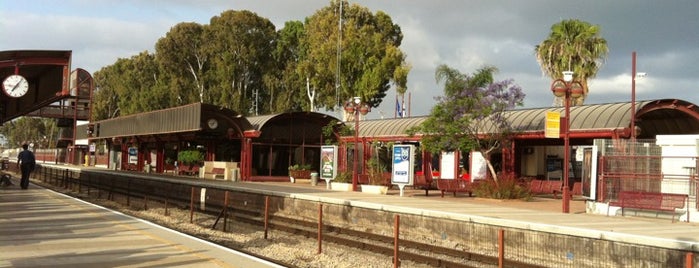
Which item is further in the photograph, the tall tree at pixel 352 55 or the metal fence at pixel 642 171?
the tall tree at pixel 352 55

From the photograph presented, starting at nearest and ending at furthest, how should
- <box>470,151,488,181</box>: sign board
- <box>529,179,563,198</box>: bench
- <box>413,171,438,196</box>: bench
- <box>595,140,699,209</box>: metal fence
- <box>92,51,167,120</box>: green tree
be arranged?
<box>595,140,699,209</box>: metal fence → <box>529,179,563,198</box>: bench → <box>413,171,438,196</box>: bench → <box>470,151,488,181</box>: sign board → <box>92,51,167,120</box>: green tree

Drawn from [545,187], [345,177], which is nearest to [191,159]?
[345,177]

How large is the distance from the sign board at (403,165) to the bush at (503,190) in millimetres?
2830

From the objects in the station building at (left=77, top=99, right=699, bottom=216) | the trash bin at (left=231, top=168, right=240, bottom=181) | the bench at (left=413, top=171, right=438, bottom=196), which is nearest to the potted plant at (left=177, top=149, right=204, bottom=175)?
the station building at (left=77, top=99, right=699, bottom=216)

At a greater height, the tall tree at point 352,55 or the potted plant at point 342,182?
the tall tree at point 352,55

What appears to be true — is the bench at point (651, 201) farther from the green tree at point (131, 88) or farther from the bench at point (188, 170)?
the green tree at point (131, 88)

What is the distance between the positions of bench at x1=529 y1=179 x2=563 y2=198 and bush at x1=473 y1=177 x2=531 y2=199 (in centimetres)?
80

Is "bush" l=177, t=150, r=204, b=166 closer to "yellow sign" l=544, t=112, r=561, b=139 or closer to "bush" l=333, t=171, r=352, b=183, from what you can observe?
"bush" l=333, t=171, r=352, b=183

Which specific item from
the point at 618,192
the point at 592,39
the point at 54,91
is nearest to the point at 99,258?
the point at 618,192

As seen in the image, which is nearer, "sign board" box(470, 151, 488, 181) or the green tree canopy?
"sign board" box(470, 151, 488, 181)

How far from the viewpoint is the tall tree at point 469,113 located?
25.3m

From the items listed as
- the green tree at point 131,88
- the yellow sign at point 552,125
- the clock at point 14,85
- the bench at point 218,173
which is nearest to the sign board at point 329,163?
the bench at point 218,173

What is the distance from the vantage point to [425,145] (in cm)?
2622

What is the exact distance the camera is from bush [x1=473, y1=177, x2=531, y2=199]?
22750 mm
